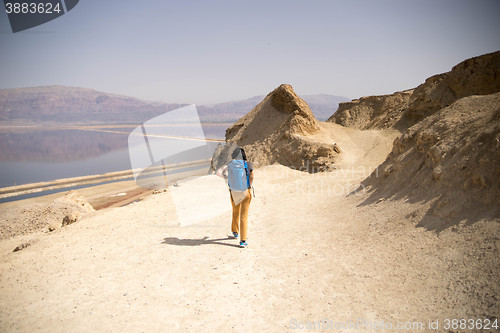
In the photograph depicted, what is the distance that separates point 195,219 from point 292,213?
2.23m

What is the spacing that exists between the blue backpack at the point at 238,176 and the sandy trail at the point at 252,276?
1.00 metres

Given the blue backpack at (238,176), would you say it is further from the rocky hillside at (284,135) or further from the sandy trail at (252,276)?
the rocky hillside at (284,135)

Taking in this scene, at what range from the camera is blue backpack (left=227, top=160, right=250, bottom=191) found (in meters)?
4.57

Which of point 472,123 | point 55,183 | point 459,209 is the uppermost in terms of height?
point 472,123

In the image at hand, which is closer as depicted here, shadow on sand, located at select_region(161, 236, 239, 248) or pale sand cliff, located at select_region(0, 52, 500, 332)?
pale sand cliff, located at select_region(0, 52, 500, 332)

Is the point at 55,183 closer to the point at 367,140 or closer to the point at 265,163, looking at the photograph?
the point at 265,163

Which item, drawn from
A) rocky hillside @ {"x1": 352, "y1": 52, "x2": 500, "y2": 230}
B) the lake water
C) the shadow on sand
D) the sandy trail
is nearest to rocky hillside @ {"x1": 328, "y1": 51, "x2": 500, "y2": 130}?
rocky hillside @ {"x1": 352, "y1": 52, "x2": 500, "y2": 230}

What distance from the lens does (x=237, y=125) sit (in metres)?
17.8

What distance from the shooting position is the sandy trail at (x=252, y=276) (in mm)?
2746

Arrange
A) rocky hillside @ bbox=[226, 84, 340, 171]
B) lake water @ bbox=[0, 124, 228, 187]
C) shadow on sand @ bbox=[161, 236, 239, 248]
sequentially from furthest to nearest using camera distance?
lake water @ bbox=[0, 124, 228, 187] < rocky hillside @ bbox=[226, 84, 340, 171] < shadow on sand @ bbox=[161, 236, 239, 248]

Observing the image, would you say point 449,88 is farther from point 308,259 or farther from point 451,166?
point 308,259

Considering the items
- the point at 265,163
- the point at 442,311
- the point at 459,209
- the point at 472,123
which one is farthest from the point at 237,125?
the point at 442,311

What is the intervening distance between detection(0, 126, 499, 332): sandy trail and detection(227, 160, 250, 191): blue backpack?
1.00 m

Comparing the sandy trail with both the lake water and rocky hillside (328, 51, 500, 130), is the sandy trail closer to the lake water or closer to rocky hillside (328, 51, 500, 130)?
rocky hillside (328, 51, 500, 130)
